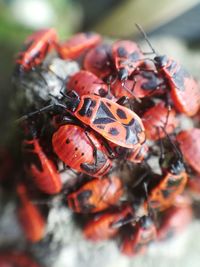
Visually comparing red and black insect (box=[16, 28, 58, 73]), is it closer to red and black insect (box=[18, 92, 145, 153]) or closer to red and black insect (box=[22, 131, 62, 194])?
red and black insect (box=[22, 131, 62, 194])

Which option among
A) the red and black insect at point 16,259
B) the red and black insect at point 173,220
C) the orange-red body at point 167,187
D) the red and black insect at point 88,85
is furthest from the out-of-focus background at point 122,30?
the red and black insect at point 88,85

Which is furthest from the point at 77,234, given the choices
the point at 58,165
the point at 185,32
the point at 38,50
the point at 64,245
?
the point at 185,32

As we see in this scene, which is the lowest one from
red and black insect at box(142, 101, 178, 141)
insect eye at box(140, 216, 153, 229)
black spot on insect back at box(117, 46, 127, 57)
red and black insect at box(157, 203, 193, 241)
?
red and black insect at box(157, 203, 193, 241)

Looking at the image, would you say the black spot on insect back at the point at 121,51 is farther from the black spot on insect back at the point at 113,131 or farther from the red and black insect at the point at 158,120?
the black spot on insect back at the point at 113,131

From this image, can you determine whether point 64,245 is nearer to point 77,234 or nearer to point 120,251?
point 77,234

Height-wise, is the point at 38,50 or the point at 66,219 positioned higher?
the point at 38,50

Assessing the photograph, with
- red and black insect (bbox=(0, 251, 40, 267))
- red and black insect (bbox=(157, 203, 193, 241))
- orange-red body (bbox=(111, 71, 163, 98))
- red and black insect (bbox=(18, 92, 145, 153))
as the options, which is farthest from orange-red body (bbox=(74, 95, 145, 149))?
red and black insect (bbox=(0, 251, 40, 267))
